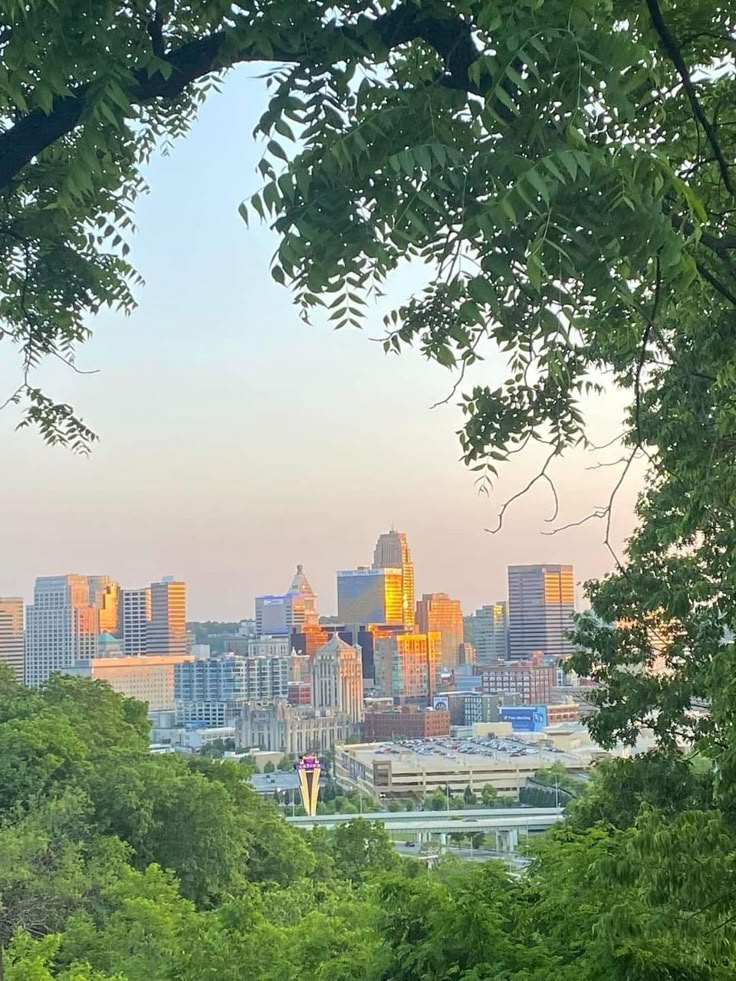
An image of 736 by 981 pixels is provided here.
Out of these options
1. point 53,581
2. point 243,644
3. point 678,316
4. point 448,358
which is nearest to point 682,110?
point 678,316

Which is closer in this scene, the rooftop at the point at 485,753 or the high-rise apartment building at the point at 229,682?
the rooftop at the point at 485,753

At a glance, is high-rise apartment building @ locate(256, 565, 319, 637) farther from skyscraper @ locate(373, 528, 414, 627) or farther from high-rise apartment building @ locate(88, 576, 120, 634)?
skyscraper @ locate(373, 528, 414, 627)

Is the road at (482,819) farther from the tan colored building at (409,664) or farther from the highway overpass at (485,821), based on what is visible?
the tan colored building at (409,664)

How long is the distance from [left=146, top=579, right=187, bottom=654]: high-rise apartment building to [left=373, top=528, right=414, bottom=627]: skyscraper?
2.04 meters

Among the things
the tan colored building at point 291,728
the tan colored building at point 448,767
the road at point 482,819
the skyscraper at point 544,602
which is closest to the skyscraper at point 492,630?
the skyscraper at point 544,602

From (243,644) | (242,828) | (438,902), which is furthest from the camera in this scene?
Answer: (242,828)

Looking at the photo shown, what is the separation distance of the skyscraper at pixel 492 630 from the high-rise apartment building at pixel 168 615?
2437 millimetres

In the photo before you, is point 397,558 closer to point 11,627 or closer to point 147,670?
point 11,627

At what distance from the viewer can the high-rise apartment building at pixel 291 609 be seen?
7.71m

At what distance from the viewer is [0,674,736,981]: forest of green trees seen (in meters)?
2.05

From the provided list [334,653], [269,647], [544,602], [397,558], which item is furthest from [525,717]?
[269,647]

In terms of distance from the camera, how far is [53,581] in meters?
6.83

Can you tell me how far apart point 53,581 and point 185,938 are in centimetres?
276

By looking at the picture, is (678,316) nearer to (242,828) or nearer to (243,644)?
(243,644)
